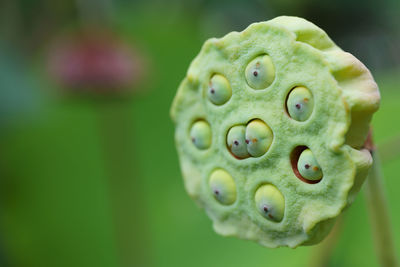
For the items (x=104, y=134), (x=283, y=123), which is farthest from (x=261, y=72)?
(x=104, y=134)

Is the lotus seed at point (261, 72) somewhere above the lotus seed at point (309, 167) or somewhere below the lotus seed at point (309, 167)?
above

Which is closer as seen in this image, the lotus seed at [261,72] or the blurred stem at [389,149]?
the lotus seed at [261,72]

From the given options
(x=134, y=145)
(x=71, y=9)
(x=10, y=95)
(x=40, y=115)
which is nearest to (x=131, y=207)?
(x=134, y=145)

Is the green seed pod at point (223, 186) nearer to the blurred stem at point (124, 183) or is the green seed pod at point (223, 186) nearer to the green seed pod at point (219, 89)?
the green seed pod at point (219, 89)

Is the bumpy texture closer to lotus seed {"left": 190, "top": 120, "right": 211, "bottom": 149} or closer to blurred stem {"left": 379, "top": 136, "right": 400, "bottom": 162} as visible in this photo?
lotus seed {"left": 190, "top": 120, "right": 211, "bottom": 149}

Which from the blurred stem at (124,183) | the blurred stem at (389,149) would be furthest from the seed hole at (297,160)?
the blurred stem at (124,183)

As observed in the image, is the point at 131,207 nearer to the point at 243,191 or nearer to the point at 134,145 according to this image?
the point at 134,145

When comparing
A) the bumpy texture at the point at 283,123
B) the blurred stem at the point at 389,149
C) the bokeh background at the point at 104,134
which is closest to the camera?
the bumpy texture at the point at 283,123
